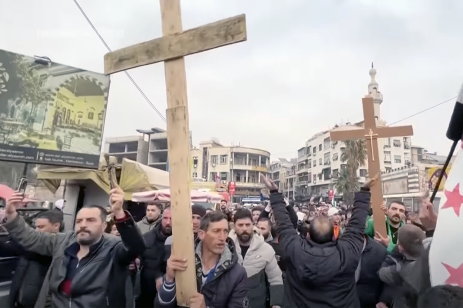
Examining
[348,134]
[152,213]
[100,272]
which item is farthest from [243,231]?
[348,134]

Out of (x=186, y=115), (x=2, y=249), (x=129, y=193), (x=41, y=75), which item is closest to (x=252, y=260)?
(x=186, y=115)

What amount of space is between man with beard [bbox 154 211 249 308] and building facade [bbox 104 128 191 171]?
45497mm

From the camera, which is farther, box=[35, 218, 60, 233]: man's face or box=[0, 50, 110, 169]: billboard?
box=[0, 50, 110, 169]: billboard

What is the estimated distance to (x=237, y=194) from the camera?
71.7 metres

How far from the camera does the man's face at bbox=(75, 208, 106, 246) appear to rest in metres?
2.80

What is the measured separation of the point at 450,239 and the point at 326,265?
1.45 metres

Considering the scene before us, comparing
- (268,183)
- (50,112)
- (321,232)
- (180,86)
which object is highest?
(50,112)

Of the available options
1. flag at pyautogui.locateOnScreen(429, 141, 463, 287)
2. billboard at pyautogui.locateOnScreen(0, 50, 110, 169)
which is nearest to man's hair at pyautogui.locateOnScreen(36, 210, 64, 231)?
flag at pyautogui.locateOnScreen(429, 141, 463, 287)

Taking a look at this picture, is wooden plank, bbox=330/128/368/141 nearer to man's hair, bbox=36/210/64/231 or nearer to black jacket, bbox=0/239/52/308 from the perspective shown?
man's hair, bbox=36/210/64/231

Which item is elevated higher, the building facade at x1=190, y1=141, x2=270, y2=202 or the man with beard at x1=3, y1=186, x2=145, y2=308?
the building facade at x1=190, y1=141, x2=270, y2=202

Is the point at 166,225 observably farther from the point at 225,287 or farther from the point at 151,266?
the point at 225,287

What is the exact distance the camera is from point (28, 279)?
3.28 m

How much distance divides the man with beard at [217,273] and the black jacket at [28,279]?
5.48ft

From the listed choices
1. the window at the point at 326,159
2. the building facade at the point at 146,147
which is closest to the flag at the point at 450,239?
the building facade at the point at 146,147
